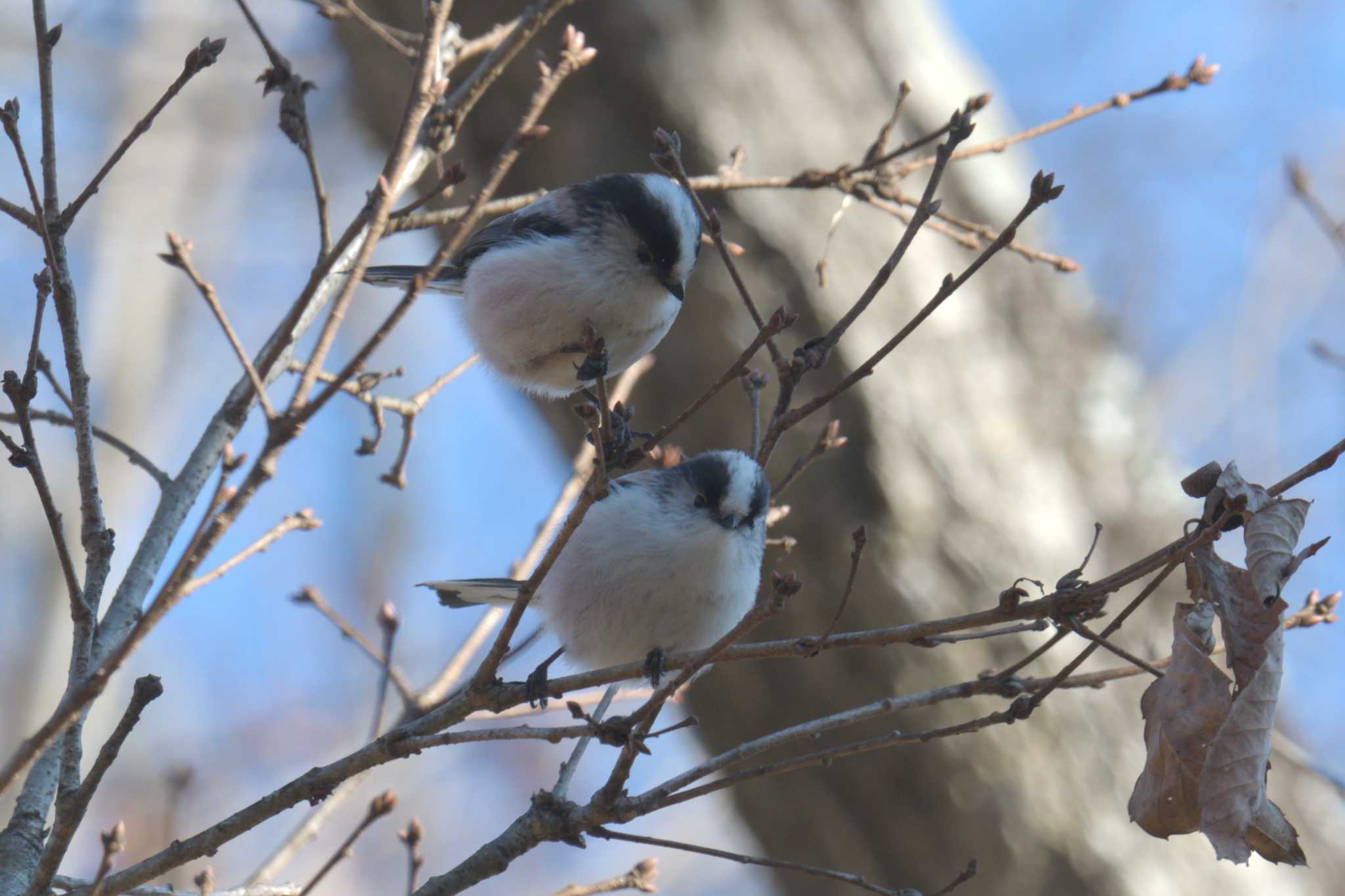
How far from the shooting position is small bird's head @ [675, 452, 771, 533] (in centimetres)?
246

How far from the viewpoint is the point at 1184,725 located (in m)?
1.38

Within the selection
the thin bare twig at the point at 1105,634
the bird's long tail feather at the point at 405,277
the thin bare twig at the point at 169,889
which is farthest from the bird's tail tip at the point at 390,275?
the thin bare twig at the point at 1105,634

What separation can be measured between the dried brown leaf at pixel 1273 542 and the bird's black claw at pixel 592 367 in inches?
35.8

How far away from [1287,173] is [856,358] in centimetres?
142

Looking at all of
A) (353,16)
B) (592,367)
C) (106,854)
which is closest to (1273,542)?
(592,367)

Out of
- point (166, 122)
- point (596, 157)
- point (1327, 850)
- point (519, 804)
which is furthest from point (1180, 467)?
point (166, 122)

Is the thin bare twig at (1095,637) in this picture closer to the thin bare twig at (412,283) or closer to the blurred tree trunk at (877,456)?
the thin bare twig at (412,283)

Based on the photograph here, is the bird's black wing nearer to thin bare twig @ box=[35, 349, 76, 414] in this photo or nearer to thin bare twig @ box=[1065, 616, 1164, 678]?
thin bare twig @ box=[35, 349, 76, 414]

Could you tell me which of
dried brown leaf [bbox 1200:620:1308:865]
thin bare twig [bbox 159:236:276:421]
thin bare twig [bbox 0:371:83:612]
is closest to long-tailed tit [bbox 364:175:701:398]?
thin bare twig [bbox 159:236:276:421]

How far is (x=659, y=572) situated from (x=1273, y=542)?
128 centimetres

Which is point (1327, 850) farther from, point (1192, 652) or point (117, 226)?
point (117, 226)

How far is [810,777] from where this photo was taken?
4145 mm

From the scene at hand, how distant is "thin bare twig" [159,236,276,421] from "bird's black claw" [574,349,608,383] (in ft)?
1.69

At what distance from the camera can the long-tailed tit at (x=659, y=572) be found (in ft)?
7.86
